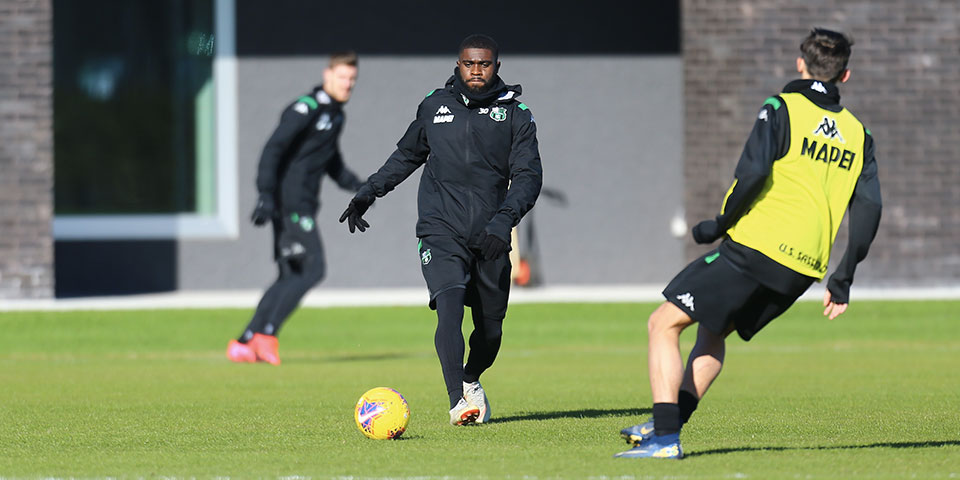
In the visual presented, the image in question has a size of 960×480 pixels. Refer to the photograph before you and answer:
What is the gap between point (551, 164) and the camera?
20.6 meters

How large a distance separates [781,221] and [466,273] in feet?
7.32

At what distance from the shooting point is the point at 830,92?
271 inches

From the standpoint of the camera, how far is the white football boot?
28.4ft

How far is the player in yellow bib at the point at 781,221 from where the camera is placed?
22.3ft

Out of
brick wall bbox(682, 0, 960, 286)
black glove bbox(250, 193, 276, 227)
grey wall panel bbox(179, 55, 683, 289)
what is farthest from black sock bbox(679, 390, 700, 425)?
grey wall panel bbox(179, 55, 683, 289)

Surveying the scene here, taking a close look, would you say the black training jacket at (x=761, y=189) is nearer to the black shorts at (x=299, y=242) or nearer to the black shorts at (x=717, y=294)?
the black shorts at (x=717, y=294)

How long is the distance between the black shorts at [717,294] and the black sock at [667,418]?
38 cm

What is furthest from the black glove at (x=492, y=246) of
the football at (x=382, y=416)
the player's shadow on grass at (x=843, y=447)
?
the player's shadow on grass at (x=843, y=447)

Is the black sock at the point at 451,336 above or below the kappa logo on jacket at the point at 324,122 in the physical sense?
below

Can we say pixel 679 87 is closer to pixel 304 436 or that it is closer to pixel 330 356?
pixel 330 356

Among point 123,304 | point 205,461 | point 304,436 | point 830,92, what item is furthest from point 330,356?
point 830,92

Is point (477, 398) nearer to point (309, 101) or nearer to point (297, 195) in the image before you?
point (297, 195)

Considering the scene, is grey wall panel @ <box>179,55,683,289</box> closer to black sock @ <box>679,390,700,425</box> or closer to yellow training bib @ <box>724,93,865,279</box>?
black sock @ <box>679,390,700,425</box>

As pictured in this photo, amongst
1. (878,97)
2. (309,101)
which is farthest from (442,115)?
(878,97)
